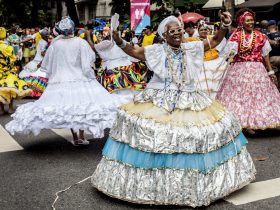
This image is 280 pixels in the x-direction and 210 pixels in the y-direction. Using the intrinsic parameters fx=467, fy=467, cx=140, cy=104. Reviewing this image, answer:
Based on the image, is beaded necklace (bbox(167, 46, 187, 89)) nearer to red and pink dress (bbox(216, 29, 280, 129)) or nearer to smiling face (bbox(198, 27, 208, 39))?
red and pink dress (bbox(216, 29, 280, 129))

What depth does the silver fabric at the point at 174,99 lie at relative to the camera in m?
4.59

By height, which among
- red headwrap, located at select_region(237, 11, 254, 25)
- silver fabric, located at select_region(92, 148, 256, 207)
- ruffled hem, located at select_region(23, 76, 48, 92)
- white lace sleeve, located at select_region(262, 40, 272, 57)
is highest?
red headwrap, located at select_region(237, 11, 254, 25)

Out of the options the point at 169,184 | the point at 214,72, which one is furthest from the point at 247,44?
the point at 169,184

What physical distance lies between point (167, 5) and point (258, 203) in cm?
1411

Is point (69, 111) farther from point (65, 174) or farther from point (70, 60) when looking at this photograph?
point (65, 174)

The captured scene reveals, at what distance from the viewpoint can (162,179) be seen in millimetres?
4305

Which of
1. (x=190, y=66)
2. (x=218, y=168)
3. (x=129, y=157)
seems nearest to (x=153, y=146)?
(x=129, y=157)

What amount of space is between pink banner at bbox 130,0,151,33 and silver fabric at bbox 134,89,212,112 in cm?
1035

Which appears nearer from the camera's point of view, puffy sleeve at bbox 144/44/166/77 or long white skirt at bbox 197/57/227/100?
puffy sleeve at bbox 144/44/166/77

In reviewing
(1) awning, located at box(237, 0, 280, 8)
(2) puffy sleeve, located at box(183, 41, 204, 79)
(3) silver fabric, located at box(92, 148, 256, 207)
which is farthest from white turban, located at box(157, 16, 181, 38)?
(1) awning, located at box(237, 0, 280, 8)

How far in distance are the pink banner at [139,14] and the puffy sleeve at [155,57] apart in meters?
10.2

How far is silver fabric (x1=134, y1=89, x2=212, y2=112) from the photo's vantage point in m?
4.59

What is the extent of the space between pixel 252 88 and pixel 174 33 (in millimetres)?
3152

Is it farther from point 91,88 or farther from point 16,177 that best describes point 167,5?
point 16,177
